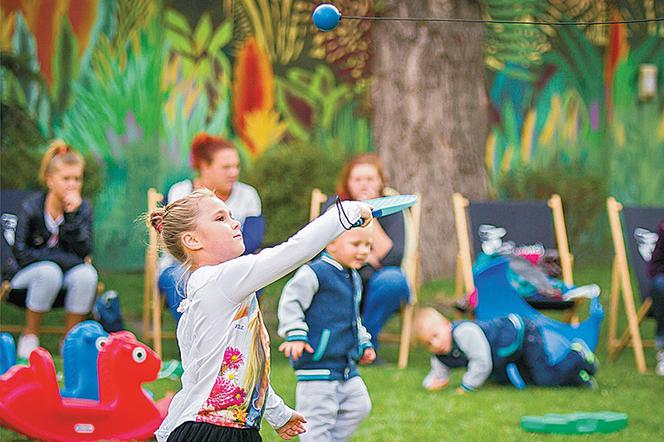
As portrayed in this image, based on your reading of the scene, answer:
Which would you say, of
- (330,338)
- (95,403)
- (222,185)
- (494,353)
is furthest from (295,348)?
(222,185)

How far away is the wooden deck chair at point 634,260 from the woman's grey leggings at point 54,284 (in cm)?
304

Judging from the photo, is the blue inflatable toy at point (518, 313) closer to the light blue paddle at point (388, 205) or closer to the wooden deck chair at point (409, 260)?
the wooden deck chair at point (409, 260)

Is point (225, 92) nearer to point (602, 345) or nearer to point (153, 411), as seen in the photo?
point (602, 345)

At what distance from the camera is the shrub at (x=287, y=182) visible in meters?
10.2

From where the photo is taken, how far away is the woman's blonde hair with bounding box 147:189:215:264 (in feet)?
9.98

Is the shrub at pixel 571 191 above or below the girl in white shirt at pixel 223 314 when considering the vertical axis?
below

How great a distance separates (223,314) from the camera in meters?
2.92

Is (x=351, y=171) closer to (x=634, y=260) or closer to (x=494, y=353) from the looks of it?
(x=494, y=353)

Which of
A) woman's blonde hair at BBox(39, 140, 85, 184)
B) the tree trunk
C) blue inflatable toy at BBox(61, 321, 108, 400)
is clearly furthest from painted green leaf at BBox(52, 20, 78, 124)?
blue inflatable toy at BBox(61, 321, 108, 400)

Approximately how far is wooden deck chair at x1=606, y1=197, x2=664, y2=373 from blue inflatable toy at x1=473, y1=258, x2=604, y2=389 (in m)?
0.48

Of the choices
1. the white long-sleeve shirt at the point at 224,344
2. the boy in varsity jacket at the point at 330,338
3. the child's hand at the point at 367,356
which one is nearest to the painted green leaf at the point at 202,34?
the boy in varsity jacket at the point at 330,338

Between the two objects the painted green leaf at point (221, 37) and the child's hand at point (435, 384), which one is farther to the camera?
the painted green leaf at point (221, 37)

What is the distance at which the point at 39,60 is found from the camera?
1003 centimetres

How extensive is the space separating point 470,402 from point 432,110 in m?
3.85
